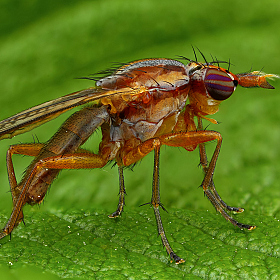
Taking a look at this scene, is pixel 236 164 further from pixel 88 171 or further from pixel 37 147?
pixel 37 147

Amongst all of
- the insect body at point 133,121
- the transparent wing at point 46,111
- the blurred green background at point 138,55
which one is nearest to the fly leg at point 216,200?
the insect body at point 133,121

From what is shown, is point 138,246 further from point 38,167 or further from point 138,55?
point 138,55

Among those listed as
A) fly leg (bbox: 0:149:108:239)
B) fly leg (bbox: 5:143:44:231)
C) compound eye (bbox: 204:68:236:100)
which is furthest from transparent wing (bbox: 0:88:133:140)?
compound eye (bbox: 204:68:236:100)

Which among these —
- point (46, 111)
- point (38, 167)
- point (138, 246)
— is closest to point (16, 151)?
point (38, 167)

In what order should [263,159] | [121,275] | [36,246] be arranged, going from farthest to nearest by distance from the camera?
[263,159] < [36,246] < [121,275]

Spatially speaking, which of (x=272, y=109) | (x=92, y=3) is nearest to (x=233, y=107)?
(x=272, y=109)

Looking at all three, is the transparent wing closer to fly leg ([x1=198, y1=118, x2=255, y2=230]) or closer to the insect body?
the insect body

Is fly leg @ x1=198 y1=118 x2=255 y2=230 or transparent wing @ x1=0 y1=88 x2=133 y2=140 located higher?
transparent wing @ x1=0 y1=88 x2=133 y2=140
